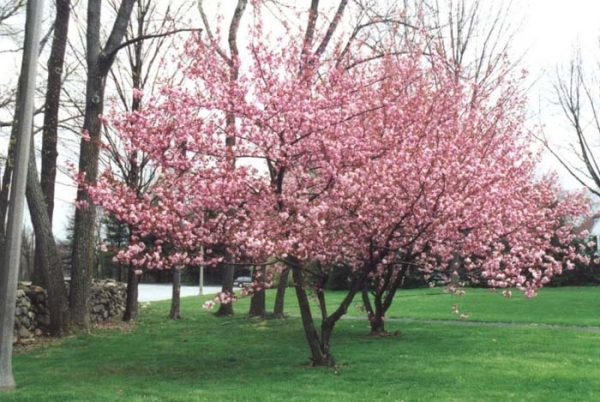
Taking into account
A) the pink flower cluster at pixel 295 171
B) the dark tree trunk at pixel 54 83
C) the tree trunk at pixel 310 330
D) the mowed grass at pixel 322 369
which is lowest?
the mowed grass at pixel 322 369

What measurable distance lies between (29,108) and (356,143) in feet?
14.2

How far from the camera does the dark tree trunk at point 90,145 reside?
14.5m

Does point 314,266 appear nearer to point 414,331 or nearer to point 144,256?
point 144,256

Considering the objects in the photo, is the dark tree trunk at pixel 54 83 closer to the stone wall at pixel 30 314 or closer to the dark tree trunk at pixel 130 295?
the stone wall at pixel 30 314

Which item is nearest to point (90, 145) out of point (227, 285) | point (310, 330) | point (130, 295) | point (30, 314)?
point (30, 314)

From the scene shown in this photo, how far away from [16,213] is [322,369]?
4.81 metres

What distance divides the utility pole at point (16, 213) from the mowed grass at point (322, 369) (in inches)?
24.4

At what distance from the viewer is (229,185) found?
859cm

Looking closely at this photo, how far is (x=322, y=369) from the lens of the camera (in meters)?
9.51

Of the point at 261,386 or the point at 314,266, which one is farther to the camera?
the point at 314,266

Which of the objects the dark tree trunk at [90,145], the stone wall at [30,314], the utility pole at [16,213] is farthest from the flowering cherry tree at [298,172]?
the stone wall at [30,314]

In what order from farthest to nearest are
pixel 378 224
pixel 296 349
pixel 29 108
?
pixel 296 349 → pixel 378 224 → pixel 29 108

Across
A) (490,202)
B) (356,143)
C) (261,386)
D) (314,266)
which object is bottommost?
(261,386)

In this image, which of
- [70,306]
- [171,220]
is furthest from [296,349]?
[70,306]
